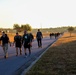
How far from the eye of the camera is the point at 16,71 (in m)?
13.4

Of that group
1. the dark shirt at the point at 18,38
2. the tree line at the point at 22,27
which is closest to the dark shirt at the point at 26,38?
the dark shirt at the point at 18,38

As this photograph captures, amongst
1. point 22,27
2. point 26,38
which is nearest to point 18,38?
point 26,38

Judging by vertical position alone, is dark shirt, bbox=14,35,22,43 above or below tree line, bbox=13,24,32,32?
above

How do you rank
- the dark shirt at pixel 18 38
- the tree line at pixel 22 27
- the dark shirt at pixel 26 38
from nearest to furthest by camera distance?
the dark shirt at pixel 26 38 < the dark shirt at pixel 18 38 < the tree line at pixel 22 27

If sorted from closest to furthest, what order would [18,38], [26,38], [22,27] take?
1. [26,38]
2. [18,38]
3. [22,27]

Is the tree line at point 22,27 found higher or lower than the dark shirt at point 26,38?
lower

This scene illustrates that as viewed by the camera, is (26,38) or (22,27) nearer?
(26,38)

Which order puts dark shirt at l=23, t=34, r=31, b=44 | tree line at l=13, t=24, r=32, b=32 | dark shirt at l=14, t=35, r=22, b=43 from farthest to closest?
tree line at l=13, t=24, r=32, b=32 < dark shirt at l=14, t=35, r=22, b=43 < dark shirt at l=23, t=34, r=31, b=44

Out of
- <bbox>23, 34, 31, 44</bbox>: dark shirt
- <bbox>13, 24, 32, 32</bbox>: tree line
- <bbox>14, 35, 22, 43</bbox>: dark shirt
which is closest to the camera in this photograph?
<bbox>23, 34, 31, 44</bbox>: dark shirt

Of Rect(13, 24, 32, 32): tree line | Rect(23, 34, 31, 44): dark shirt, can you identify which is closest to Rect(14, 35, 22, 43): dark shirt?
Rect(23, 34, 31, 44): dark shirt

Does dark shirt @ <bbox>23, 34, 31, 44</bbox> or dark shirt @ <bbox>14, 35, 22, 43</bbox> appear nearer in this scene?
dark shirt @ <bbox>23, 34, 31, 44</bbox>

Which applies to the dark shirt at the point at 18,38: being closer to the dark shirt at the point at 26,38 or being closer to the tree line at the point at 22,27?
the dark shirt at the point at 26,38

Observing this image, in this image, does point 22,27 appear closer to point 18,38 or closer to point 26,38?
point 18,38

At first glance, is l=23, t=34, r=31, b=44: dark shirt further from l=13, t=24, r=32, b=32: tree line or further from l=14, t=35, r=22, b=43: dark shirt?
l=13, t=24, r=32, b=32: tree line
